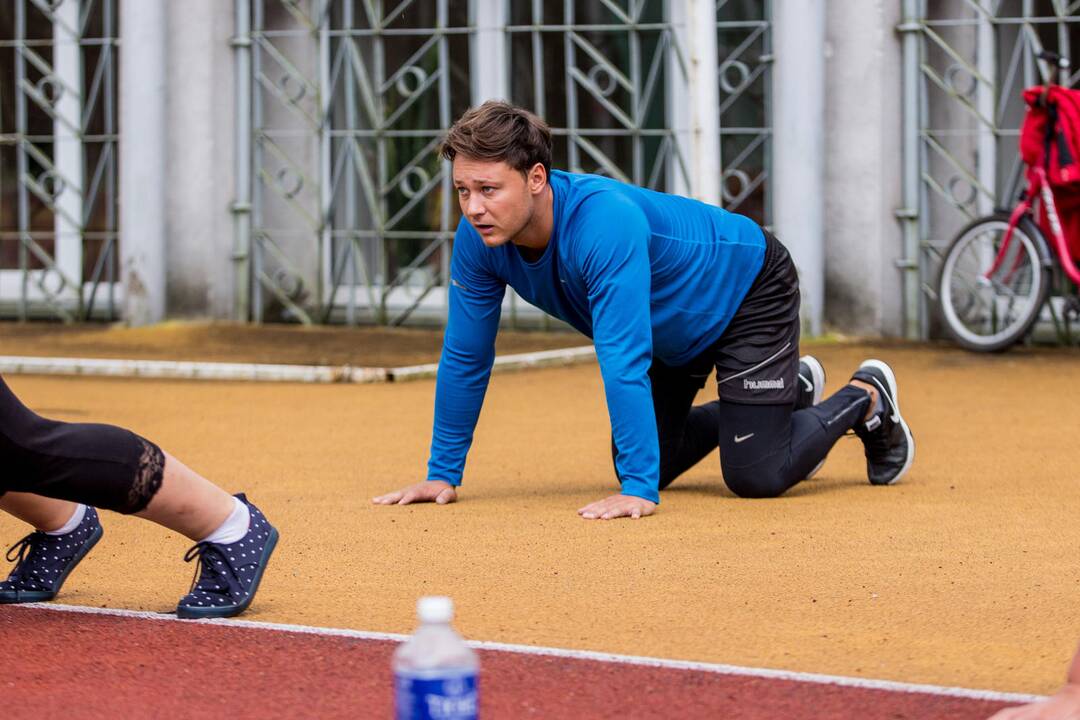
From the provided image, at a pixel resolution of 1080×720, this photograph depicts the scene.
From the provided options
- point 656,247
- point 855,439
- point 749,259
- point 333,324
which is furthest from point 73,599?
point 333,324

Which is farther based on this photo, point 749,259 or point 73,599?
point 749,259

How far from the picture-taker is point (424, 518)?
5129 millimetres

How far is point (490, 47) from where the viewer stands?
11336 mm

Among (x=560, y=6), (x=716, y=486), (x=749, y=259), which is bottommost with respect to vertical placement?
(x=716, y=486)

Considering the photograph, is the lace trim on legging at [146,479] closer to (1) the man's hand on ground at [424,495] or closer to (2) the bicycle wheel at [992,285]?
(1) the man's hand on ground at [424,495]

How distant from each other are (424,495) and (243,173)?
6830 mm

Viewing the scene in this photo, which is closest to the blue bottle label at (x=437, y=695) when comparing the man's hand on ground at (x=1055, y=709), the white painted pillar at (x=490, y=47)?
the man's hand on ground at (x=1055, y=709)

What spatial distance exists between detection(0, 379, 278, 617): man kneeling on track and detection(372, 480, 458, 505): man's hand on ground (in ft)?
4.56

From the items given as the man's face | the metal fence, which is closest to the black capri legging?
the man's face

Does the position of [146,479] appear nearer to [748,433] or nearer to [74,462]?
[74,462]

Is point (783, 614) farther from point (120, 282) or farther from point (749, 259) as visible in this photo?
point (120, 282)

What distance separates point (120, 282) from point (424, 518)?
7516 mm

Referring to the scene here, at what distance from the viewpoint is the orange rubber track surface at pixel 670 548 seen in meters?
3.66

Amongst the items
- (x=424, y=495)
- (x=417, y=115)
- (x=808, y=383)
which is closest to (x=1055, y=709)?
(x=424, y=495)
